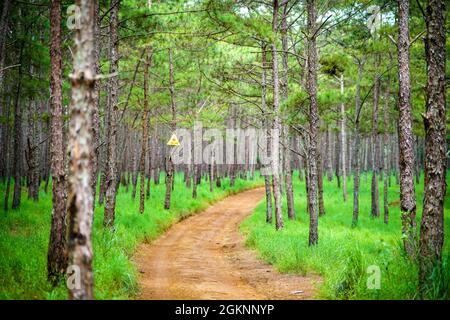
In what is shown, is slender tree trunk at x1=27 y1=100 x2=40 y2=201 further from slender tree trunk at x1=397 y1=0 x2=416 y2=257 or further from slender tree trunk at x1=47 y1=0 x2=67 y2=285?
slender tree trunk at x1=397 y1=0 x2=416 y2=257

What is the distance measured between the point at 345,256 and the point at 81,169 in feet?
25.0

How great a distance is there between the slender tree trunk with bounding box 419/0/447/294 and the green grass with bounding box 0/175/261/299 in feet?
17.7

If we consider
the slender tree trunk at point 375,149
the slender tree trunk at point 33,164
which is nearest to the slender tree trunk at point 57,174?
the slender tree trunk at point 33,164

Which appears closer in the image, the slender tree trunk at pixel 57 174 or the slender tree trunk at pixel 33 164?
the slender tree trunk at pixel 57 174

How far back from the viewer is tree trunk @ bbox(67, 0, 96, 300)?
4625mm

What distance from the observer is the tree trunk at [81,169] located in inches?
182

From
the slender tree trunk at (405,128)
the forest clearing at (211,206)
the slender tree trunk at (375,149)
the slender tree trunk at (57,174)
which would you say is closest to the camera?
the forest clearing at (211,206)

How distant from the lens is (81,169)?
462cm

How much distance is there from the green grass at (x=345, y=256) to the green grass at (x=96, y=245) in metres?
3.85

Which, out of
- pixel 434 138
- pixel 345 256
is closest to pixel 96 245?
pixel 345 256

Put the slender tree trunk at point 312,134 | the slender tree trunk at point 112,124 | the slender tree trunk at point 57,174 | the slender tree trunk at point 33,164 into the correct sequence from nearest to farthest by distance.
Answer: the slender tree trunk at point 57,174 → the slender tree trunk at point 312,134 → the slender tree trunk at point 112,124 → the slender tree trunk at point 33,164

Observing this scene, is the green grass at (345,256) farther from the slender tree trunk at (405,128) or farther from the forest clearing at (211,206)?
the slender tree trunk at (405,128)
